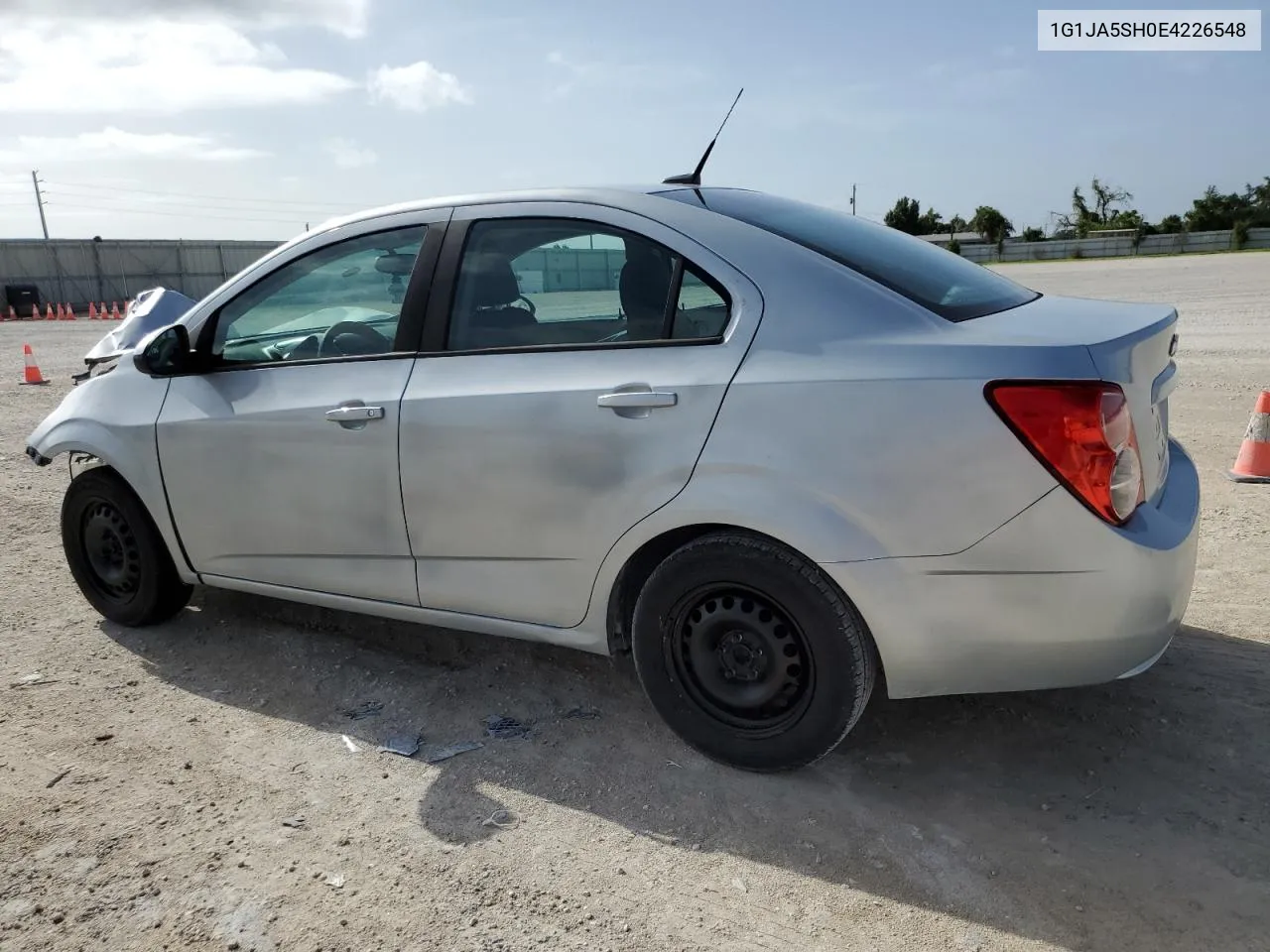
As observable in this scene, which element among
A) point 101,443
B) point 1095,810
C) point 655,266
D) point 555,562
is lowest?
point 1095,810

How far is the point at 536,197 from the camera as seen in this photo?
334cm

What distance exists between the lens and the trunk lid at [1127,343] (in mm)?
2566

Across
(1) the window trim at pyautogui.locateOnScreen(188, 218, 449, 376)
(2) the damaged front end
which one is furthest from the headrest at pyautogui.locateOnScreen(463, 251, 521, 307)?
(2) the damaged front end

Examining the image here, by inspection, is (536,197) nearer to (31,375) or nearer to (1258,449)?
(1258,449)

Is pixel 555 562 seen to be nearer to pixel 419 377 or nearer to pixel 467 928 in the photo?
pixel 419 377

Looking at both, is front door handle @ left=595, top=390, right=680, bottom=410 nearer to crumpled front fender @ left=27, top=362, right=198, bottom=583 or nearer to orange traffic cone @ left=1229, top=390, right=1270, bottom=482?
crumpled front fender @ left=27, top=362, right=198, bottom=583

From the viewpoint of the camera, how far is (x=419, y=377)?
3324 millimetres

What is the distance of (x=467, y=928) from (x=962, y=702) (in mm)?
1847

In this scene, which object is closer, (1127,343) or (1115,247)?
(1127,343)

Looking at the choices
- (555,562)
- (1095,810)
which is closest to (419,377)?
(555,562)

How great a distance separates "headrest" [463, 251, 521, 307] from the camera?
332cm

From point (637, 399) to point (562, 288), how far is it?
1.98 feet

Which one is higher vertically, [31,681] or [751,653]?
[751,653]

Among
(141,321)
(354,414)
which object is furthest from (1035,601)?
(141,321)
